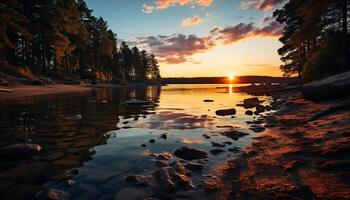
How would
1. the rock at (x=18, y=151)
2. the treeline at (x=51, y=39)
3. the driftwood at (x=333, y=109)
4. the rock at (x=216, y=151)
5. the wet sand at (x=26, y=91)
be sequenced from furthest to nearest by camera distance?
the treeline at (x=51, y=39) → the wet sand at (x=26, y=91) → the driftwood at (x=333, y=109) → the rock at (x=216, y=151) → the rock at (x=18, y=151)

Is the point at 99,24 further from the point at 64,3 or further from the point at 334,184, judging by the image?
the point at 334,184

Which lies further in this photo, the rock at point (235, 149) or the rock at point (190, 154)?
the rock at point (235, 149)

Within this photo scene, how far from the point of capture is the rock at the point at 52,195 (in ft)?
12.8

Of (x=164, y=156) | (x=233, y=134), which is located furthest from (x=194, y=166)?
(x=233, y=134)

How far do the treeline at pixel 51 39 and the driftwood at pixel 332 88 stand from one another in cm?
3153

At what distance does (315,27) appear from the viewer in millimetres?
22984

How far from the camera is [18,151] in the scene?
19.3 ft

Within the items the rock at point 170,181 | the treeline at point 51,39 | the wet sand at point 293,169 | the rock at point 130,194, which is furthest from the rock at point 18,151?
the treeline at point 51,39

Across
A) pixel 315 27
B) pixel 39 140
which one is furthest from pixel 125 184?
pixel 315 27

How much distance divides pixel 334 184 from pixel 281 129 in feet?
17.3

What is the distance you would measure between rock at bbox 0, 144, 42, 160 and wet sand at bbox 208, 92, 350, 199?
436cm

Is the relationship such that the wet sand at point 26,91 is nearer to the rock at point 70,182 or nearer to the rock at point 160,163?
the rock at point 70,182

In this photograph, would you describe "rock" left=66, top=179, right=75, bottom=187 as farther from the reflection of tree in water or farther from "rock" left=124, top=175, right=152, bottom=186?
"rock" left=124, top=175, right=152, bottom=186

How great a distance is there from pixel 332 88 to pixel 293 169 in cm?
840
